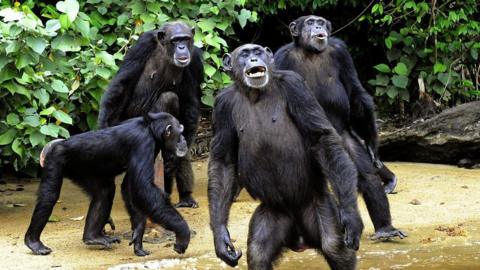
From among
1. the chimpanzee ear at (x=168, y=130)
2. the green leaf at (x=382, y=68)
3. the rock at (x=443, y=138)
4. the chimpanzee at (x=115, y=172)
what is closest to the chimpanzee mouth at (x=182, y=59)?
the chimpanzee at (x=115, y=172)

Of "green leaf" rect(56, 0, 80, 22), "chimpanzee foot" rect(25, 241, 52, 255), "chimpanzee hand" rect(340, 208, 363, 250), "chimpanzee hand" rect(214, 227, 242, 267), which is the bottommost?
"chimpanzee foot" rect(25, 241, 52, 255)

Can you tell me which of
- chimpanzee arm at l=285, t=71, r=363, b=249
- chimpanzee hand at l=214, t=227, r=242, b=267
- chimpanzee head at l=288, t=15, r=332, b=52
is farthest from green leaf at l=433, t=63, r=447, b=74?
chimpanzee hand at l=214, t=227, r=242, b=267

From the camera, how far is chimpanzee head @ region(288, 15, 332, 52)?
338 inches

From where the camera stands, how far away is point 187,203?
955cm

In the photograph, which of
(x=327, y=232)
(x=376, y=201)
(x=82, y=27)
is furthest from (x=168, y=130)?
(x=327, y=232)

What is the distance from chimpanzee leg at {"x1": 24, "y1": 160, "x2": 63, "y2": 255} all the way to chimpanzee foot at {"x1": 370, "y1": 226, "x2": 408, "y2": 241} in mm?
2715

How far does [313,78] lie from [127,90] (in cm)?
172

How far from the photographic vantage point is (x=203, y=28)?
938 cm

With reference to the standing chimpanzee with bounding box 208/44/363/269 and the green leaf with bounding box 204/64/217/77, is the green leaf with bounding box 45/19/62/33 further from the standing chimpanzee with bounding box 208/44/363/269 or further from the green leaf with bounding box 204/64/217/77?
the standing chimpanzee with bounding box 208/44/363/269

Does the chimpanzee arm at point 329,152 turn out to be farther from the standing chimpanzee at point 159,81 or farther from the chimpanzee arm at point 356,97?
the standing chimpanzee at point 159,81

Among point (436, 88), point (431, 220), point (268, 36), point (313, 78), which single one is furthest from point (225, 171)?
point (268, 36)

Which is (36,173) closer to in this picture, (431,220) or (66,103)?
(66,103)

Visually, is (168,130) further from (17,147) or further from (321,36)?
(321,36)

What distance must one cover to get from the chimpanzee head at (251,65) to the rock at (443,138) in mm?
4841
